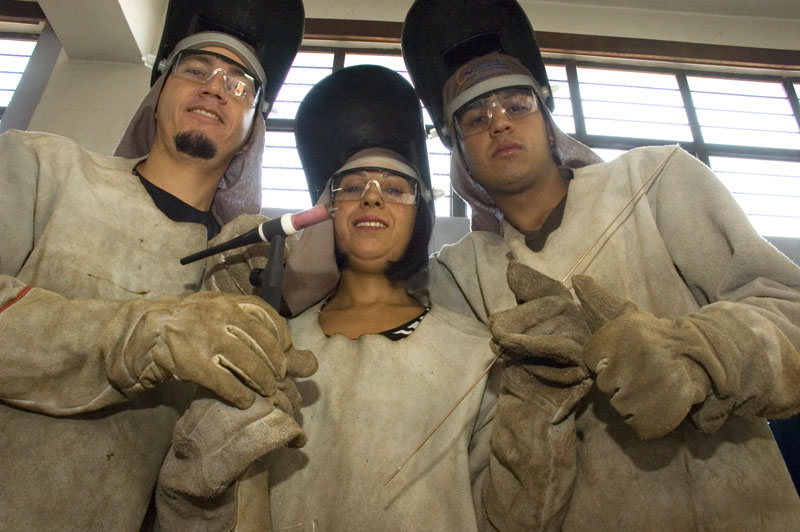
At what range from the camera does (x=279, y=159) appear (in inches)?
166

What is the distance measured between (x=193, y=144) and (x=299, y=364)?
1035mm

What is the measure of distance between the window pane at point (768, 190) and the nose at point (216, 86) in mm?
4194

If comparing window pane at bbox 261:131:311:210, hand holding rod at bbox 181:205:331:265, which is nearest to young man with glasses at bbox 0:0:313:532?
hand holding rod at bbox 181:205:331:265

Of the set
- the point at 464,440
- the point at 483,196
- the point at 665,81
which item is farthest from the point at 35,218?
the point at 665,81

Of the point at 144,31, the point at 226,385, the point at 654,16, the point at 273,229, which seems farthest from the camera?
the point at 654,16

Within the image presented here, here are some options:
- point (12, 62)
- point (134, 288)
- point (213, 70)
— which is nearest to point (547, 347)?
Answer: point (134, 288)

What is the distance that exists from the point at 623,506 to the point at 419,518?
1.63 feet

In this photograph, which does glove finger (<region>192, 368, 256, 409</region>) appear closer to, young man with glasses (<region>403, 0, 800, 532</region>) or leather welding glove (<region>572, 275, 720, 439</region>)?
young man with glasses (<region>403, 0, 800, 532</region>)

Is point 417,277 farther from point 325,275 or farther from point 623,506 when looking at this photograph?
point 623,506

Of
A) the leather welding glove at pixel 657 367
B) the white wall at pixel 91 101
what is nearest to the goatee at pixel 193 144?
the leather welding glove at pixel 657 367

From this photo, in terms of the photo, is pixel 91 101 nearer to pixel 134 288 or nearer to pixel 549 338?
pixel 134 288

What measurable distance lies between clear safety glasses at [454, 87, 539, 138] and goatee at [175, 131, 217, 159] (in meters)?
0.95

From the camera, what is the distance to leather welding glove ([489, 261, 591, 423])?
3.66 ft

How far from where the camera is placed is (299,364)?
3.81ft
